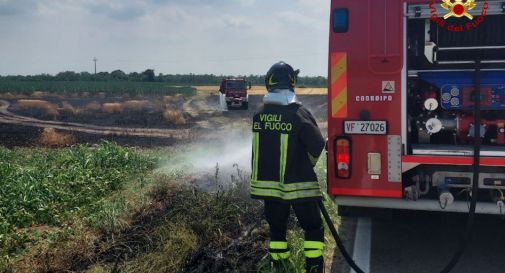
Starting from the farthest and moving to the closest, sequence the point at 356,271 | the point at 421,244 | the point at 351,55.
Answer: the point at 421,244
the point at 351,55
the point at 356,271

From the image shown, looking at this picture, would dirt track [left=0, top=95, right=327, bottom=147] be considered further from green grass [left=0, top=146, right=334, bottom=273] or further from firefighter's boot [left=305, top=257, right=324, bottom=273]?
firefighter's boot [left=305, top=257, right=324, bottom=273]

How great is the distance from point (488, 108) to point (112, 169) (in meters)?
6.44

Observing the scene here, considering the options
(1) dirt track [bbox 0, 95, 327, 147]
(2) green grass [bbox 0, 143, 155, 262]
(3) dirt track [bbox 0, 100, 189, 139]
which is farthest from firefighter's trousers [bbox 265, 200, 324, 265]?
(3) dirt track [bbox 0, 100, 189, 139]

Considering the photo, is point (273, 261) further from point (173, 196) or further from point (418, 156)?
point (173, 196)

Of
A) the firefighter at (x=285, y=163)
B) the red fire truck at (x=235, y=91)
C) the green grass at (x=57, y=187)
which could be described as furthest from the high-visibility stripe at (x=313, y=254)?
the red fire truck at (x=235, y=91)

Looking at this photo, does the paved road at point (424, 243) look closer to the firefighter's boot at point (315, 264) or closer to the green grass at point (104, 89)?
the firefighter's boot at point (315, 264)

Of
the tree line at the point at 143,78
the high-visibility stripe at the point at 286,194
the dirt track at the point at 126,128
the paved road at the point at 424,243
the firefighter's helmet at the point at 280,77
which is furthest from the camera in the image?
the tree line at the point at 143,78

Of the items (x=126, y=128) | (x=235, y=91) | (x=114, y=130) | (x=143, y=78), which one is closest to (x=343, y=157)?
(x=114, y=130)

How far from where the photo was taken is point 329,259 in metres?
4.86

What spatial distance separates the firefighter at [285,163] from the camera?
405 centimetres

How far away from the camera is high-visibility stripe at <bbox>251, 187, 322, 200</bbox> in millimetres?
4035

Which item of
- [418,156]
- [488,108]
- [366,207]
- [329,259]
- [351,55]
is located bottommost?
[329,259]

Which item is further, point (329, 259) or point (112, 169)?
point (112, 169)

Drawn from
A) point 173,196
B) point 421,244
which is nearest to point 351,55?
point 421,244
